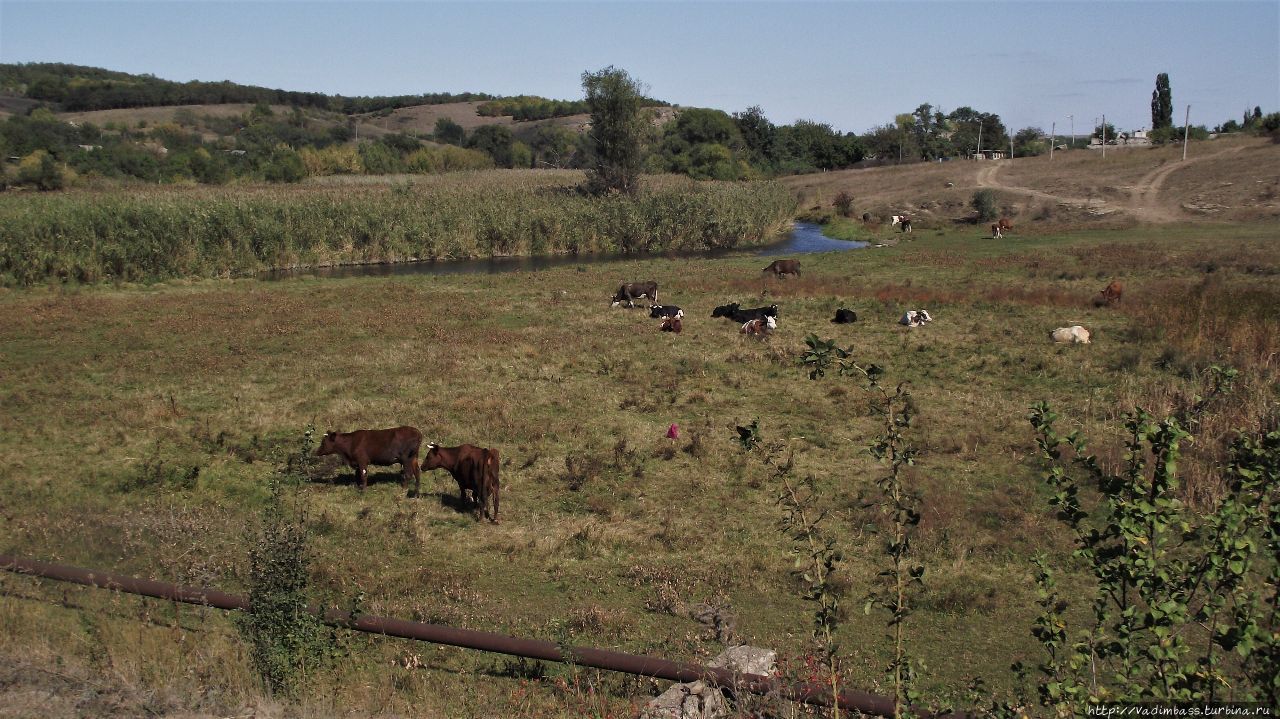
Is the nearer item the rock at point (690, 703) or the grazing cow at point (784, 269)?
the rock at point (690, 703)

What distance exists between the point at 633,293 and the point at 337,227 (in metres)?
22.5

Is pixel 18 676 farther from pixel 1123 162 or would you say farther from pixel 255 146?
pixel 255 146

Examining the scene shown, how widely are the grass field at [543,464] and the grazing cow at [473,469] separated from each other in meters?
0.35

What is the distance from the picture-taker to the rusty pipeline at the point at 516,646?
19.7ft

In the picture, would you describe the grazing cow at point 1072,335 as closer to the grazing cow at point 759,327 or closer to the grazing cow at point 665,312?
the grazing cow at point 759,327

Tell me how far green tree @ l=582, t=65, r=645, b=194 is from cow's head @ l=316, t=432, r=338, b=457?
52481mm

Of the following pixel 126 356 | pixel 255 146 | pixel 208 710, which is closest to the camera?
pixel 208 710

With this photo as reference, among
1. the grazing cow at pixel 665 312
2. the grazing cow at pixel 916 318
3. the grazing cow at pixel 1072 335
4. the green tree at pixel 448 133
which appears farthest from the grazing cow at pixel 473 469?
the green tree at pixel 448 133

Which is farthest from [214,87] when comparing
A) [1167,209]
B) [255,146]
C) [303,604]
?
[303,604]

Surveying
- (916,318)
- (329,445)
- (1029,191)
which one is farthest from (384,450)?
(1029,191)

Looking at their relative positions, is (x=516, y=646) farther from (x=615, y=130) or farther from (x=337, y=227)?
(x=615, y=130)

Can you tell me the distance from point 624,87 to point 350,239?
26.5 metres

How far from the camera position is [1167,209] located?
53.5 meters

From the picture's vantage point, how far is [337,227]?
4534 cm
